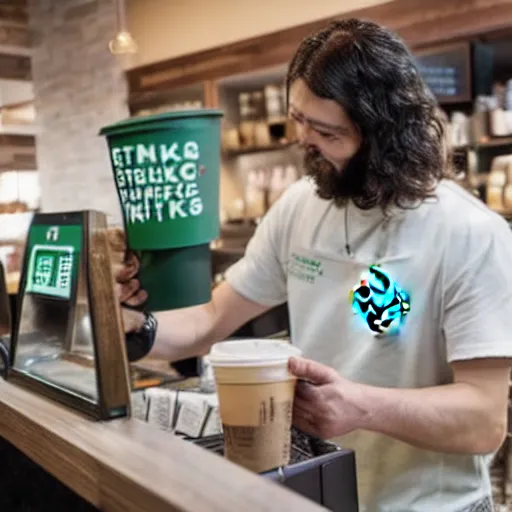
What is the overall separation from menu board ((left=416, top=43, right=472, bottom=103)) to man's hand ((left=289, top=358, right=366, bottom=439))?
254 cm

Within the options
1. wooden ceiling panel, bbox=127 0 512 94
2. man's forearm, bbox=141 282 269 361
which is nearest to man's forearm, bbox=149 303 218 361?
man's forearm, bbox=141 282 269 361

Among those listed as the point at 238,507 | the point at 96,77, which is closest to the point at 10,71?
the point at 96,77

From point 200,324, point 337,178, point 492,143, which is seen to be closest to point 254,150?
point 492,143

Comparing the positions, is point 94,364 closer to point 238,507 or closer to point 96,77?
point 238,507

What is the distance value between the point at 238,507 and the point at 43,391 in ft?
1.27

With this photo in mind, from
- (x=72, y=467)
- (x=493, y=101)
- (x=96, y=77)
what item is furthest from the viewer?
(x=96, y=77)

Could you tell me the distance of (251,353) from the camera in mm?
811

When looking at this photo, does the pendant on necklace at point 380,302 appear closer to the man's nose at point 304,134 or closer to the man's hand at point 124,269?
the man's nose at point 304,134

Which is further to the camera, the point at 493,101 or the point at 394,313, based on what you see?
the point at 493,101

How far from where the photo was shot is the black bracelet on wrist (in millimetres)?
1228

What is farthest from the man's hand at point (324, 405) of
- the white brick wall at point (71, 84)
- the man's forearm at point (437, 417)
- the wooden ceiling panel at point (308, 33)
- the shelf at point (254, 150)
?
the white brick wall at point (71, 84)

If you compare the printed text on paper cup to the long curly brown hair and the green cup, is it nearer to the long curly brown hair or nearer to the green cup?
the green cup

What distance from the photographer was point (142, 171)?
945 millimetres

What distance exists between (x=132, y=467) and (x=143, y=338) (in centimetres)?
62
